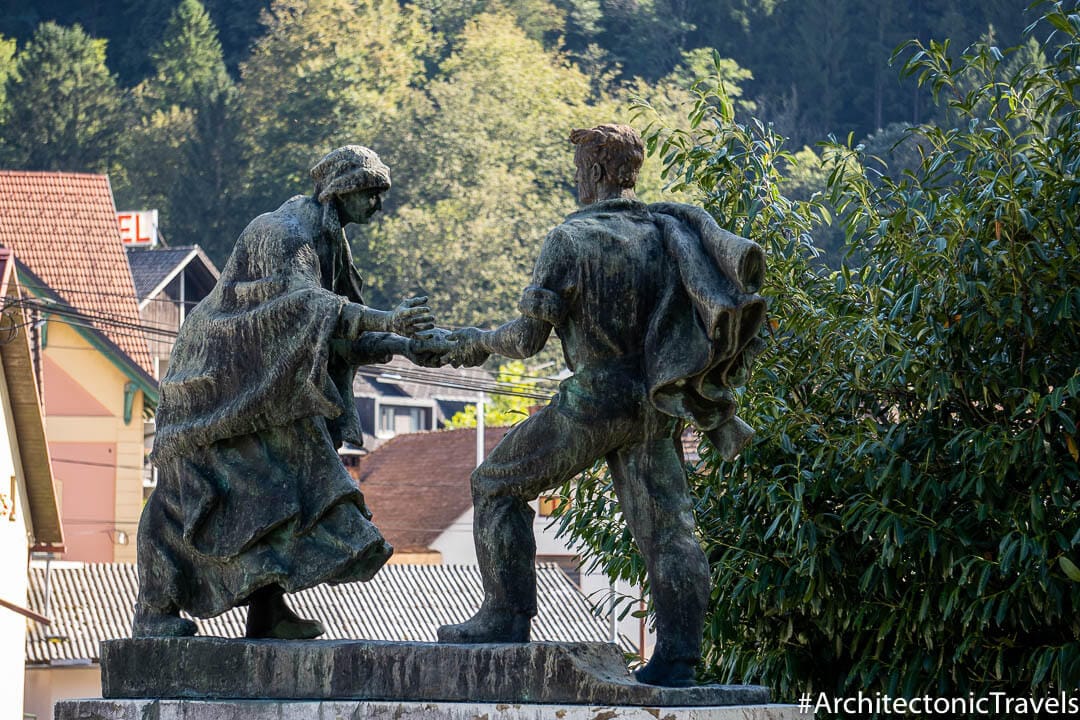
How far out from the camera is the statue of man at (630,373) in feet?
25.2

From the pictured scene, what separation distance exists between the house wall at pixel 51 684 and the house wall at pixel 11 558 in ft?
17.5

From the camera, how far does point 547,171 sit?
72.4m

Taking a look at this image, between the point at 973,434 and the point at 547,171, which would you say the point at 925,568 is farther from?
the point at 547,171

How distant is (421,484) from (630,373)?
40.6 meters

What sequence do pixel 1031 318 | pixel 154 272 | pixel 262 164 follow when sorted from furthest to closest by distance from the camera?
pixel 262 164
pixel 154 272
pixel 1031 318

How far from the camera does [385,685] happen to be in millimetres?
7887

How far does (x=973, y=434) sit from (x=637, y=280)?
11.6 feet

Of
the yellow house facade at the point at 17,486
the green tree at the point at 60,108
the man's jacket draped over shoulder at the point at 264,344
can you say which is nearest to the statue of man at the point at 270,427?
the man's jacket draped over shoulder at the point at 264,344

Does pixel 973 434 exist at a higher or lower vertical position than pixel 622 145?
lower

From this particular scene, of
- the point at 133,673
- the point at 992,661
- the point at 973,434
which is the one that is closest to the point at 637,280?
the point at 133,673

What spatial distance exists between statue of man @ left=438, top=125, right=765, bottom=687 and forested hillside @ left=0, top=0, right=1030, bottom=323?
52.5 metres

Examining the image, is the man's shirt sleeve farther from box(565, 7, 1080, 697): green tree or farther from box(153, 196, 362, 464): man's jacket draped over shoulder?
box(565, 7, 1080, 697): green tree

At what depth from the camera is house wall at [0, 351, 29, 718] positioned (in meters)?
26.2

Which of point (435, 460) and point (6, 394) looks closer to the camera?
point (6, 394)
